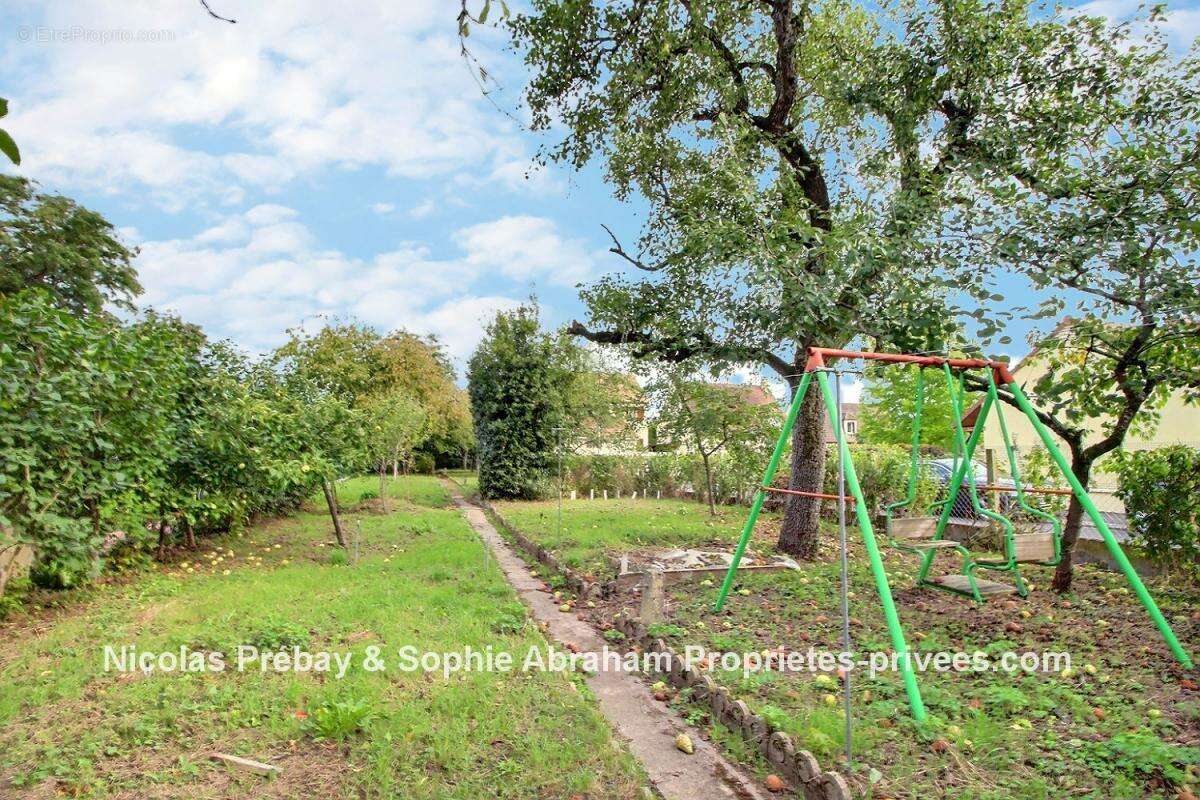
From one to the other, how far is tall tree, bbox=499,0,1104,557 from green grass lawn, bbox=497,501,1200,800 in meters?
2.83

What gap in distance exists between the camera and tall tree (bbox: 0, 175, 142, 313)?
1953 centimetres

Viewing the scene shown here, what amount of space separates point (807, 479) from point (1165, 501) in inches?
154

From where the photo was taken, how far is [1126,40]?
24.5 feet

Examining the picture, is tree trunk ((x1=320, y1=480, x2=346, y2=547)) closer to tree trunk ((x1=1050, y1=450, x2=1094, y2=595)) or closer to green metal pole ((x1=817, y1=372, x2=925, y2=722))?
green metal pole ((x1=817, y1=372, x2=925, y2=722))

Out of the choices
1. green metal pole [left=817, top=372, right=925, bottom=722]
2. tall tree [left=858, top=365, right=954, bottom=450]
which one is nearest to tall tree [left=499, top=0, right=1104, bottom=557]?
green metal pole [left=817, top=372, right=925, bottom=722]

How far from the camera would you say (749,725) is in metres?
3.81

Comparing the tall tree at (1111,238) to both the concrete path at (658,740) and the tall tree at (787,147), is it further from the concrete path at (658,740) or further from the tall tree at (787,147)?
the concrete path at (658,740)

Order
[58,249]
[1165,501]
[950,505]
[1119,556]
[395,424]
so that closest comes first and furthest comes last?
[1119,556]
[950,505]
[1165,501]
[395,424]
[58,249]

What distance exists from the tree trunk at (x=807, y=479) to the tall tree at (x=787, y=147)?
23 mm

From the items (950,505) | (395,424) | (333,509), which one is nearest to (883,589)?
(950,505)

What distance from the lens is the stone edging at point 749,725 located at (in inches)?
123

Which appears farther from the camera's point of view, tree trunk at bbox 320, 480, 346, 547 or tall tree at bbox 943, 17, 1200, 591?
tree trunk at bbox 320, 480, 346, 547

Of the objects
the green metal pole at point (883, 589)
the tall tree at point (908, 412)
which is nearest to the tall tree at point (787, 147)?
the green metal pole at point (883, 589)

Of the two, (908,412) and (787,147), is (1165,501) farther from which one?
(908,412)
